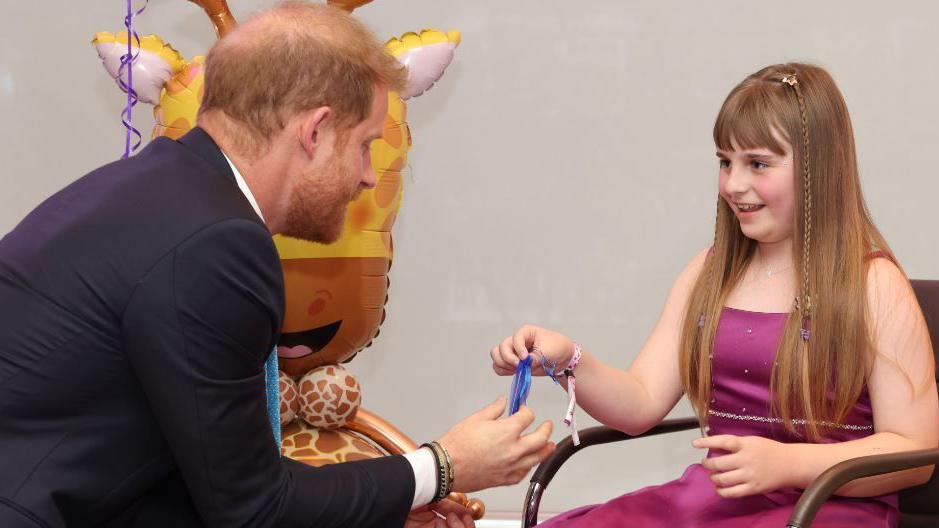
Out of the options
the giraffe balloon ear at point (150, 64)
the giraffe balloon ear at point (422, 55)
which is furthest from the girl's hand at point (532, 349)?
the giraffe balloon ear at point (150, 64)

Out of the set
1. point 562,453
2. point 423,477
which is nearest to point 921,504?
point 562,453

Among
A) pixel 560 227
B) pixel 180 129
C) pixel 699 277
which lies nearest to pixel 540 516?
pixel 560 227

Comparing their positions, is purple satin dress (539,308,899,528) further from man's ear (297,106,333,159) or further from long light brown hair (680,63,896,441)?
man's ear (297,106,333,159)

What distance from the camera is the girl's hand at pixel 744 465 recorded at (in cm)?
190

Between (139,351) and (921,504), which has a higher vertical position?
(139,351)

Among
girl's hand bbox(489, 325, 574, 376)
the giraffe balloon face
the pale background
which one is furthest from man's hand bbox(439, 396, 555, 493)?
the pale background

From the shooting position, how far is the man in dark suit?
1.54 meters

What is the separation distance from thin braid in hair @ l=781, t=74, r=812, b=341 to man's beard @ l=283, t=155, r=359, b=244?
834 mm

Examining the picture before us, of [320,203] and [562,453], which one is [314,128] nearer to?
[320,203]

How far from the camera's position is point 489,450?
184 centimetres

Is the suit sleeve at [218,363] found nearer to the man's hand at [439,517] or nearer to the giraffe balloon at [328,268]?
the man's hand at [439,517]

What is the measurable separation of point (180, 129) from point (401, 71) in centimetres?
75

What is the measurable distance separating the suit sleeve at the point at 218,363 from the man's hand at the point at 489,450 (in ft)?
0.88

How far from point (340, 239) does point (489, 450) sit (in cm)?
78
